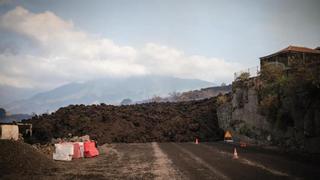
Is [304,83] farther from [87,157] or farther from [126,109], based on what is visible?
[126,109]

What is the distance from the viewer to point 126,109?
51.6 metres

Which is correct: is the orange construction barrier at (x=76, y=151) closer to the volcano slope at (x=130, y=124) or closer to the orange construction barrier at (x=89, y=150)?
the orange construction barrier at (x=89, y=150)

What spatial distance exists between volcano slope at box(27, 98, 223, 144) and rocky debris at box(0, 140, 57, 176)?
19.4 metres

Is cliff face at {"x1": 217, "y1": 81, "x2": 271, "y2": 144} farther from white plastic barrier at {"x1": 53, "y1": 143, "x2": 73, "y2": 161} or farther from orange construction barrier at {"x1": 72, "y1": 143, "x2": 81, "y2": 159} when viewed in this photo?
white plastic barrier at {"x1": 53, "y1": 143, "x2": 73, "y2": 161}

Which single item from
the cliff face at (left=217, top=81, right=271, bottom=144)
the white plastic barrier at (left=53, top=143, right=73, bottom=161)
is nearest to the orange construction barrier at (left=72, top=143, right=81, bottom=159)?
the white plastic barrier at (left=53, top=143, right=73, bottom=161)

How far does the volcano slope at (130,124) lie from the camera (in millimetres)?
41750

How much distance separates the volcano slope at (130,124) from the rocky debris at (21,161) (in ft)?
63.7

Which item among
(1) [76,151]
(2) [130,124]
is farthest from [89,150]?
(2) [130,124]

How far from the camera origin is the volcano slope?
4175 centimetres

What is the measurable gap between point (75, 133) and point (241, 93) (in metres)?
20.7

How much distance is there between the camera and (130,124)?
149 feet

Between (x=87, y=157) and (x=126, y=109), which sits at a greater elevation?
(x=126, y=109)

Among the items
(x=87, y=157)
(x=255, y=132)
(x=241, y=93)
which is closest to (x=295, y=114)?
(x=255, y=132)

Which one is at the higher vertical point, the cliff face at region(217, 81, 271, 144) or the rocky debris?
the cliff face at region(217, 81, 271, 144)
